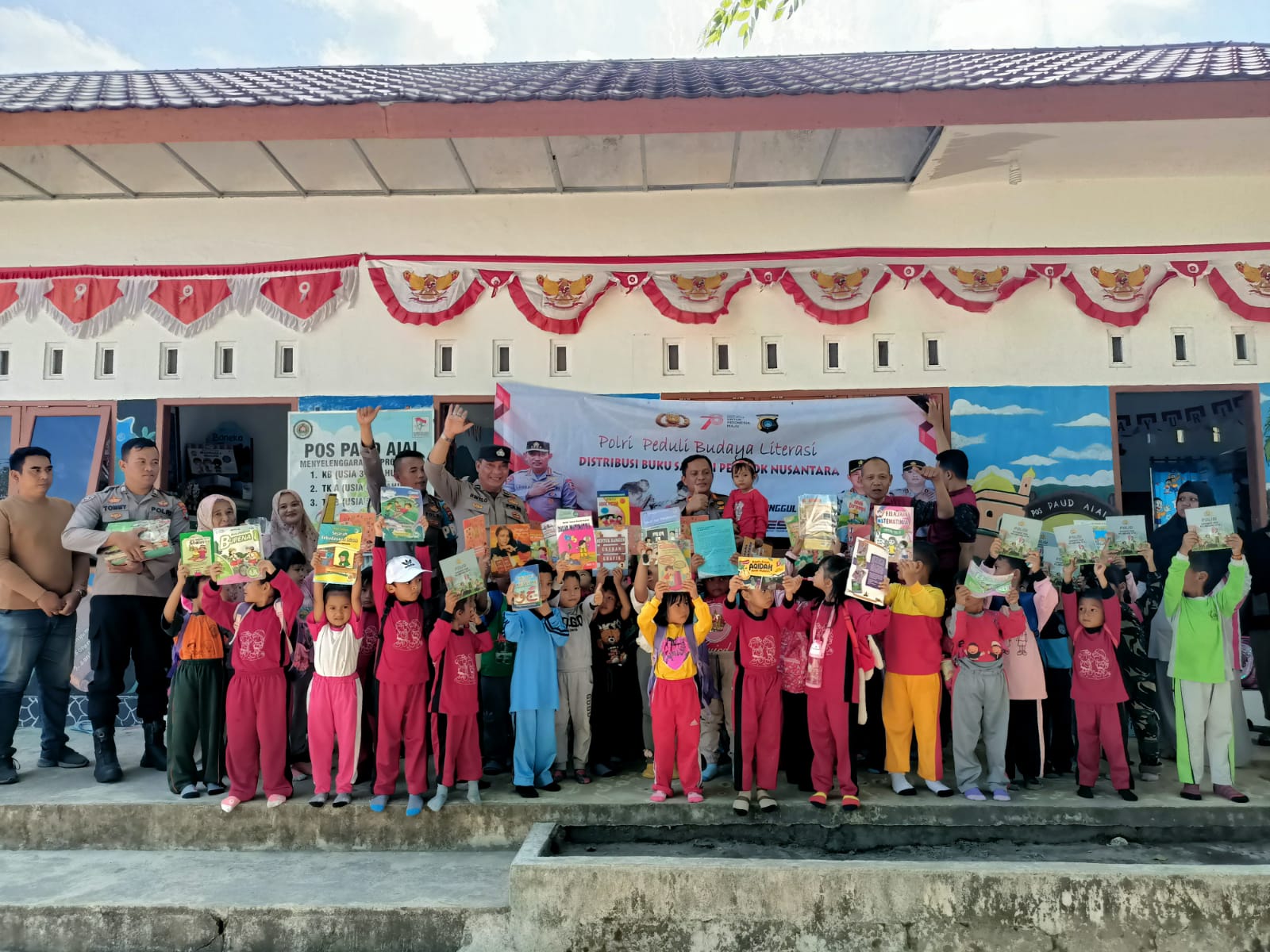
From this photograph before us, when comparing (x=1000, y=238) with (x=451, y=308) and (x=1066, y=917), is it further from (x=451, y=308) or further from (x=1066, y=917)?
(x=1066, y=917)

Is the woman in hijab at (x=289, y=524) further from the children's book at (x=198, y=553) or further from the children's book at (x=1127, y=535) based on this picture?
the children's book at (x=1127, y=535)

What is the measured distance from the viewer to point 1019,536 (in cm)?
489

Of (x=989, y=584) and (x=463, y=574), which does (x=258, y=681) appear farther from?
(x=989, y=584)

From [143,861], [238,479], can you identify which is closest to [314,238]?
[238,479]

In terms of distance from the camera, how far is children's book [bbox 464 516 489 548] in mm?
4930

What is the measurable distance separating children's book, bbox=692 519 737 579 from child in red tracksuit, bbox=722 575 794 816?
11 centimetres

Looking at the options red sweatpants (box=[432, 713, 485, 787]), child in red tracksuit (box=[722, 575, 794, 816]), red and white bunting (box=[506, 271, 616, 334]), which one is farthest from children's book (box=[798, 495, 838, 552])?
red and white bunting (box=[506, 271, 616, 334])

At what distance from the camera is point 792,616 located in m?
4.78

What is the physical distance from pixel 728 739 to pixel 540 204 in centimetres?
429

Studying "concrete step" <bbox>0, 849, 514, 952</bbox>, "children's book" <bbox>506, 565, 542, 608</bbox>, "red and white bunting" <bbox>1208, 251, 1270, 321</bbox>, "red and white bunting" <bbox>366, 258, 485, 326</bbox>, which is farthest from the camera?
"red and white bunting" <bbox>366, 258, 485, 326</bbox>

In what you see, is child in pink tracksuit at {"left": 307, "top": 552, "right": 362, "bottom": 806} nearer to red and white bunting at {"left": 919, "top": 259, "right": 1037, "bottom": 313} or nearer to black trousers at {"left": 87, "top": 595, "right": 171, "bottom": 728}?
black trousers at {"left": 87, "top": 595, "right": 171, "bottom": 728}

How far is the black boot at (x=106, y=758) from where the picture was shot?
5.00 metres

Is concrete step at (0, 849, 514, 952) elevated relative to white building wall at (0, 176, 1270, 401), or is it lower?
lower

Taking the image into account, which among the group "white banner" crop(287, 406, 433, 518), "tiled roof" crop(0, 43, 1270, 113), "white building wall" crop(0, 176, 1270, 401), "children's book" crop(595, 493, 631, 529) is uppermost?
"tiled roof" crop(0, 43, 1270, 113)
